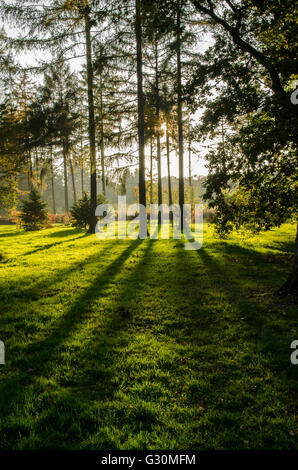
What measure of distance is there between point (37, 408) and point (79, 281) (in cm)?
461

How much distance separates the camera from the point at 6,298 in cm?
634

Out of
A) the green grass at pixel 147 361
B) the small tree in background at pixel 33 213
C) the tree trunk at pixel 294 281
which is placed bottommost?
the green grass at pixel 147 361

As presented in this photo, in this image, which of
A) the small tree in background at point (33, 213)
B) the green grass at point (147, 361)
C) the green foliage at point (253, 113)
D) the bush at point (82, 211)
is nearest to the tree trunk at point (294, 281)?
the green grass at point (147, 361)

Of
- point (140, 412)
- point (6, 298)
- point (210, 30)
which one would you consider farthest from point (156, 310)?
point (210, 30)

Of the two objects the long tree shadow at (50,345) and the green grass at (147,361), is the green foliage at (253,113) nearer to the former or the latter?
the green grass at (147,361)

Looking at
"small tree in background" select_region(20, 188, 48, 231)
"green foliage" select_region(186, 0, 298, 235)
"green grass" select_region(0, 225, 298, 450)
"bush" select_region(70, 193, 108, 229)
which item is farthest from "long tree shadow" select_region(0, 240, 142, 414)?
"small tree in background" select_region(20, 188, 48, 231)

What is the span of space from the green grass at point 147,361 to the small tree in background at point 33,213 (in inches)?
555

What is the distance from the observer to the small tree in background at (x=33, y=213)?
2094cm

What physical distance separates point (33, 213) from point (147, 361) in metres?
20.2

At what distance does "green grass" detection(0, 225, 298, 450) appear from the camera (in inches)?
106

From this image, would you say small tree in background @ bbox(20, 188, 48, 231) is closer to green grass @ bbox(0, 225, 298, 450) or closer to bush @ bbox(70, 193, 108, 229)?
bush @ bbox(70, 193, 108, 229)

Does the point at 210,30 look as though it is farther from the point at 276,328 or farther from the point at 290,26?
the point at 276,328

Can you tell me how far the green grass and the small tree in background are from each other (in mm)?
14097
